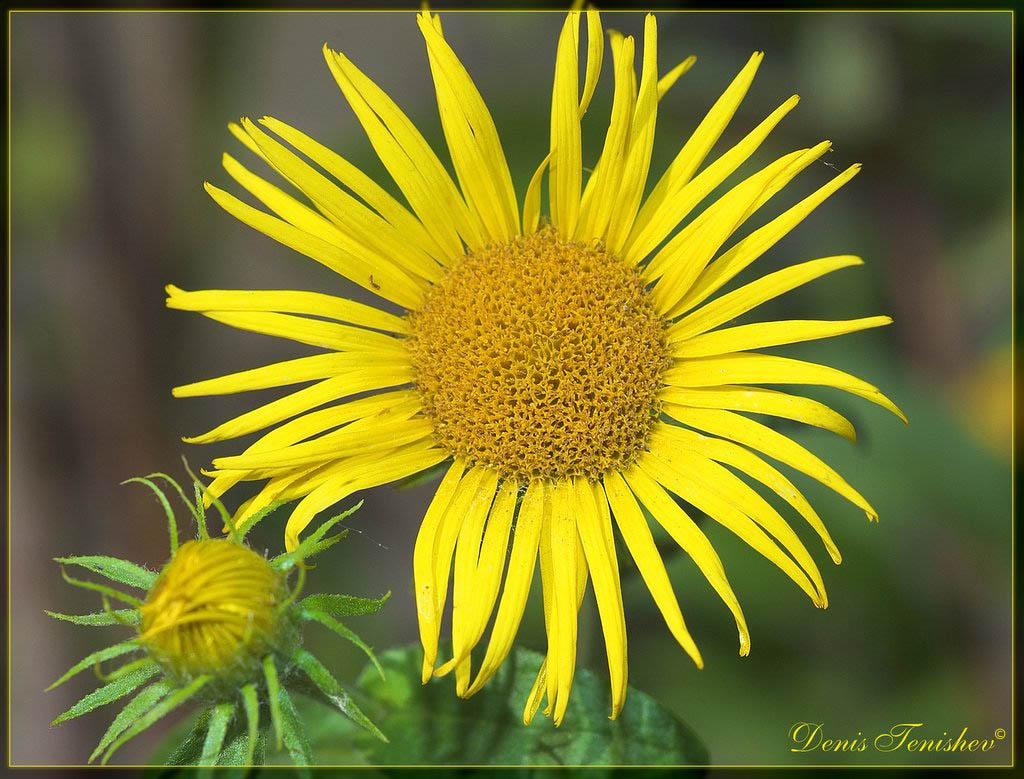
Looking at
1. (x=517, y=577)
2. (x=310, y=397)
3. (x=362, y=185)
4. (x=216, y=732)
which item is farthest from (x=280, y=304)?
(x=216, y=732)

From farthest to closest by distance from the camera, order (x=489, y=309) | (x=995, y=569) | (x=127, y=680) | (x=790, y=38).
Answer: (x=790, y=38), (x=995, y=569), (x=489, y=309), (x=127, y=680)

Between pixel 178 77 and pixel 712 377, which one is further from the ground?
pixel 178 77

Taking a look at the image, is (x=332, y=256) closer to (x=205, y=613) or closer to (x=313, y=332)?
(x=313, y=332)

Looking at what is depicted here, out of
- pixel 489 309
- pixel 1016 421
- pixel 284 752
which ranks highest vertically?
pixel 489 309

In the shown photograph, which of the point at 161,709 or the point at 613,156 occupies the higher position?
the point at 613,156

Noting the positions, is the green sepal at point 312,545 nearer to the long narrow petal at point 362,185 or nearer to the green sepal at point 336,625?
the green sepal at point 336,625

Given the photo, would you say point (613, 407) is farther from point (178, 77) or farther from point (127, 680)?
point (178, 77)

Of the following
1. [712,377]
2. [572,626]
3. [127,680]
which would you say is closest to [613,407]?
[712,377]
